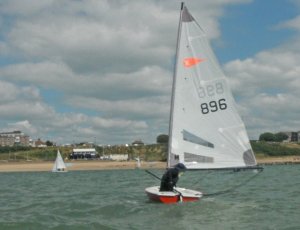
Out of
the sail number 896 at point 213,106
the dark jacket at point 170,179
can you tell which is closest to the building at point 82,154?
the dark jacket at point 170,179

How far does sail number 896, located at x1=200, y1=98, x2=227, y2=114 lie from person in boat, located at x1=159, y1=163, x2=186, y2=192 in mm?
2664

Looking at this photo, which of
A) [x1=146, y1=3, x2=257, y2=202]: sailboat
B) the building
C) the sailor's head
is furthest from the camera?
the building

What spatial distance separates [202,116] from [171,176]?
3.03m

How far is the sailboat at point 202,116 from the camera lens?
24.2 metres

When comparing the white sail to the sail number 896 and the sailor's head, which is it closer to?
the sail number 896

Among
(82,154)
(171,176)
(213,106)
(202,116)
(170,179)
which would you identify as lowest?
(170,179)

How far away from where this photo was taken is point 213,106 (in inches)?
963

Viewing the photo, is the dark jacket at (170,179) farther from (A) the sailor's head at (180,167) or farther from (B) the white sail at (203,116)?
(B) the white sail at (203,116)

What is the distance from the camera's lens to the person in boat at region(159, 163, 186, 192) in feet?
77.4

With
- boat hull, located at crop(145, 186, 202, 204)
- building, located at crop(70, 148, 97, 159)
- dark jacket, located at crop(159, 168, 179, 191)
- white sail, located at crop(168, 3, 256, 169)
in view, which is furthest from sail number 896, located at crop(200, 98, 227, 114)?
building, located at crop(70, 148, 97, 159)

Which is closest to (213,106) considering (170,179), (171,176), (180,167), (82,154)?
(180,167)

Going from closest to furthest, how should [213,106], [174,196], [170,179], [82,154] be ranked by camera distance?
1. [174,196]
2. [170,179]
3. [213,106]
4. [82,154]

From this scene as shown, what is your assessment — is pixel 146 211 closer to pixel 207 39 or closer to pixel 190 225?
pixel 190 225

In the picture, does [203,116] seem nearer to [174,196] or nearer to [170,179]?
[170,179]
